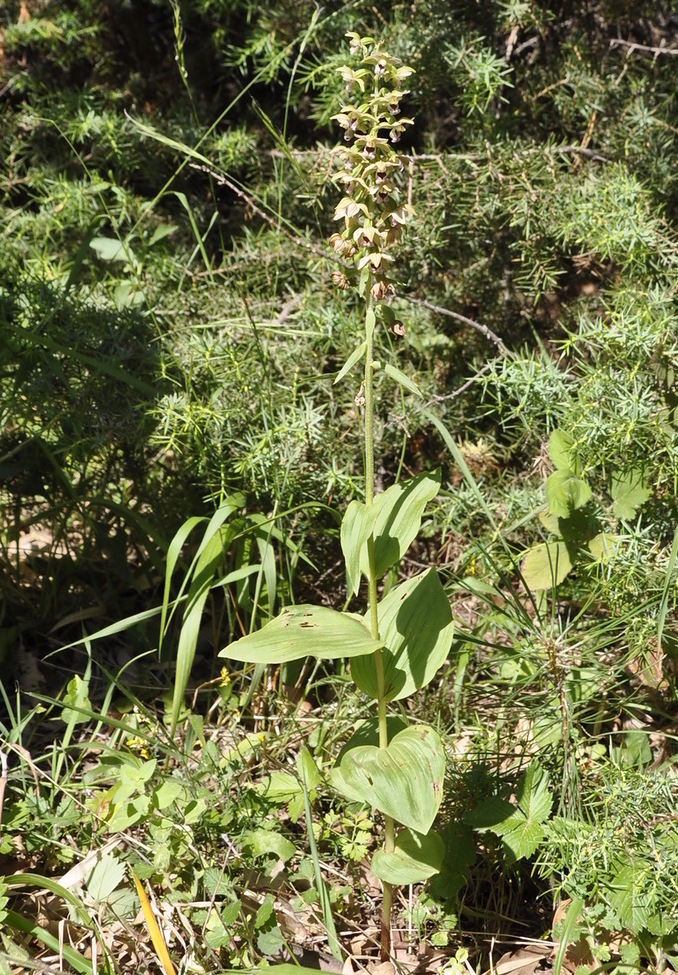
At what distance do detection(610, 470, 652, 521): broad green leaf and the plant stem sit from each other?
0.73 metres

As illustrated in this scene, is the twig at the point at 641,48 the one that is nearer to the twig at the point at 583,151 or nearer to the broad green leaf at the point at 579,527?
the twig at the point at 583,151

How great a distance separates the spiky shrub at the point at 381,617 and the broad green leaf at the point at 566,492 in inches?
19.5

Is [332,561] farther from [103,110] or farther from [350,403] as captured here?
[103,110]

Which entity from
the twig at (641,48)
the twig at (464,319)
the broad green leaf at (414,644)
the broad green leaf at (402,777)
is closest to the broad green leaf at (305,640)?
the broad green leaf at (414,644)

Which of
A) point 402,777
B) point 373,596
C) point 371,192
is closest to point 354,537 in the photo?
point 373,596

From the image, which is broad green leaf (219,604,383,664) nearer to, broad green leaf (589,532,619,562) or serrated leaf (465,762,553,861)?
serrated leaf (465,762,553,861)

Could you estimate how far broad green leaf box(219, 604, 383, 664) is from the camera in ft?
5.23

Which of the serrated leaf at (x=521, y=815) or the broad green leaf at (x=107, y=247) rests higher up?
the broad green leaf at (x=107, y=247)

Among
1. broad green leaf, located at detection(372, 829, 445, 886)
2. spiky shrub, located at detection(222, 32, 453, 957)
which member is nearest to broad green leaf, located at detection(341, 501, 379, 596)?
spiky shrub, located at detection(222, 32, 453, 957)

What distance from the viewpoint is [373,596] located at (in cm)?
166

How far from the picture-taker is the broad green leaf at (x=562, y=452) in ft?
7.09

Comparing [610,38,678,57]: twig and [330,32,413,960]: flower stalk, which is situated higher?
[610,38,678,57]: twig

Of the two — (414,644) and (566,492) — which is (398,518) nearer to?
(414,644)

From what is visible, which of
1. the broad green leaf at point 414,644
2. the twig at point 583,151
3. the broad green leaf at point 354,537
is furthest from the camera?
the twig at point 583,151
